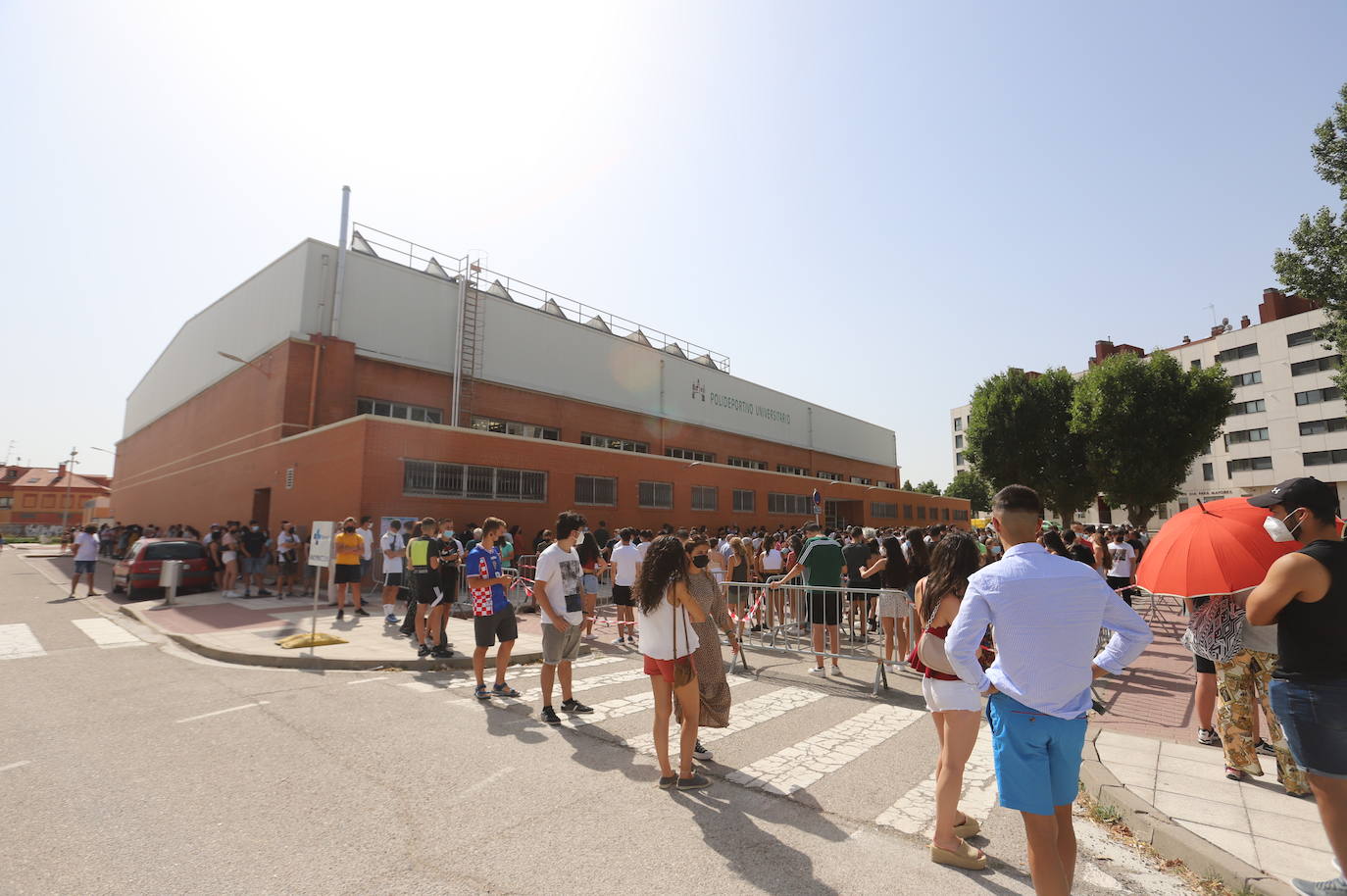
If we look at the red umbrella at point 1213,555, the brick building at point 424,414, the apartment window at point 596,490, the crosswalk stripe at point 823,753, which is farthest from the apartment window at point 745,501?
the red umbrella at point 1213,555

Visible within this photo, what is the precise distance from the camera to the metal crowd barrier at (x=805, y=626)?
26.5 ft

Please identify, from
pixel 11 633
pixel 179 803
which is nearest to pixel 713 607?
pixel 179 803

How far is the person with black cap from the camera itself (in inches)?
111

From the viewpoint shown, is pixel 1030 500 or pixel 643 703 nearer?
pixel 1030 500

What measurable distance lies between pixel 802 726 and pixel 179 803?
4.83 m

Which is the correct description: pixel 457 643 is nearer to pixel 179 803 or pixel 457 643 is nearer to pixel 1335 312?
pixel 179 803

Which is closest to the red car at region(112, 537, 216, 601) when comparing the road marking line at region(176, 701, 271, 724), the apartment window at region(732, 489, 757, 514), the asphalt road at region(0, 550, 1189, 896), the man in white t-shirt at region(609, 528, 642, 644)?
the asphalt road at region(0, 550, 1189, 896)

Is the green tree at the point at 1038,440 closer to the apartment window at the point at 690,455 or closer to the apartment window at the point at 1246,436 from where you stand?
the apartment window at the point at 690,455

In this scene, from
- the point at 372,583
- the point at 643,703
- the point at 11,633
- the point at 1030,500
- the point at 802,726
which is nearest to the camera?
the point at 1030,500

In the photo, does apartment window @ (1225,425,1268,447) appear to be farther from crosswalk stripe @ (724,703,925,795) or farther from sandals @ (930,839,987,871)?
sandals @ (930,839,987,871)

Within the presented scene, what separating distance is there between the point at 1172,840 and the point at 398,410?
85.4 ft

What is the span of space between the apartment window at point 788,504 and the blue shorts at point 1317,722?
31541mm

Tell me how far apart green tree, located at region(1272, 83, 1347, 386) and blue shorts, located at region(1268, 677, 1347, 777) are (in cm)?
2040

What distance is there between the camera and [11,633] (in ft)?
35.5
